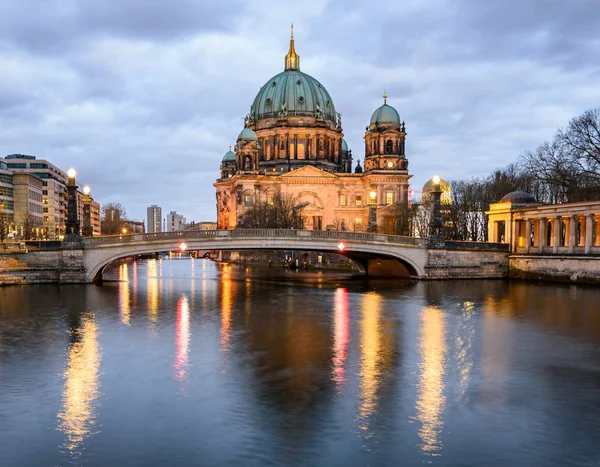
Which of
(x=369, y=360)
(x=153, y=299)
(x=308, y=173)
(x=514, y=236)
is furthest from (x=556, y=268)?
(x=308, y=173)

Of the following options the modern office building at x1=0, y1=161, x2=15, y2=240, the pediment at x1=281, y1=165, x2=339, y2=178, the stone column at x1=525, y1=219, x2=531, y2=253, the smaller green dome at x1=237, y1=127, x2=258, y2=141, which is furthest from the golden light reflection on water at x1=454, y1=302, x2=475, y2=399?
the smaller green dome at x1=237, y1=127, x2=258, y2=141

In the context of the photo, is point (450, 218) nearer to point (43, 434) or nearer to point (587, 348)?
point (587, 348)

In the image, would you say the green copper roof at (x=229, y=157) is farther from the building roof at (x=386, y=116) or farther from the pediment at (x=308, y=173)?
the building roof at (x=386, y=116)

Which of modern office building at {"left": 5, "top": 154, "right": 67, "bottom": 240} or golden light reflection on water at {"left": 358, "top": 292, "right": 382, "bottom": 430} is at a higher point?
modern office building at {"left": 5, "top": 154, "right": 67, "bottom": 240}

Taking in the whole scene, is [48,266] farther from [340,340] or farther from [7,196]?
[7,196]

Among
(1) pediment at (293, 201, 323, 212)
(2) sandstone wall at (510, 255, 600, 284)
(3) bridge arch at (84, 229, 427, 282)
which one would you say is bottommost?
(2) sandstone wall at (510, 255, 600, 284)

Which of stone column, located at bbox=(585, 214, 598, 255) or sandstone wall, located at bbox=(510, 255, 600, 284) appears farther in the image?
stone column, located at bbox=(585, 214, 598, 255)

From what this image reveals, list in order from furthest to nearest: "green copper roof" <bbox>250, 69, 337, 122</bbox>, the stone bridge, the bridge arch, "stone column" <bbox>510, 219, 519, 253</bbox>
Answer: "green copper roof" <bbox>250, 69, 337, 122</bbox> < "stone column" <bbox>510, 219, 519, 253</bbox> < the bridge arch < the stone bridge

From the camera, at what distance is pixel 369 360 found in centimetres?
2191

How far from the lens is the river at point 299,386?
1333 centimetres

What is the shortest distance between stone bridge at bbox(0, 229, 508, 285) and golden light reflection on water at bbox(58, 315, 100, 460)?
24985mm

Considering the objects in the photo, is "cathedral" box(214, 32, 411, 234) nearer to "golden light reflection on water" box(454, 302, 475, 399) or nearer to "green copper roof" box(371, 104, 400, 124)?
"green copper roof" box(371, 104, 400, 124)

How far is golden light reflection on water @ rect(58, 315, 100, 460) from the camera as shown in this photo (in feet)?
46.2

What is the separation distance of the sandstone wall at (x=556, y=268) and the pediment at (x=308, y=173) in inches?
2402
